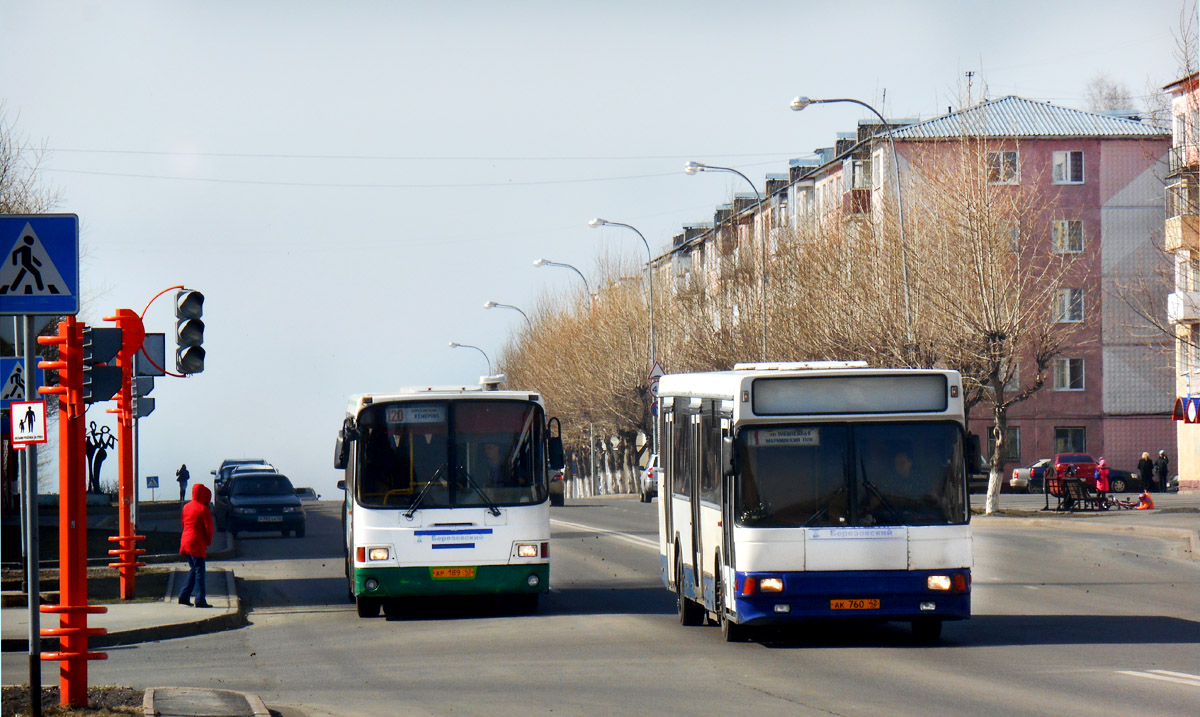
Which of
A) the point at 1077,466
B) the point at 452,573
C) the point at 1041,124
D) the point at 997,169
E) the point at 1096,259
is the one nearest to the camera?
the point at 452,573

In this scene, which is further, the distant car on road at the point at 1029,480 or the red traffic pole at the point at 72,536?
the distant car on road at the point at 1029,480

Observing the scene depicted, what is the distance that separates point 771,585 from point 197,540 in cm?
814

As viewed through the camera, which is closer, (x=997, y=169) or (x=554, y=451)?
(x=554, y=451)

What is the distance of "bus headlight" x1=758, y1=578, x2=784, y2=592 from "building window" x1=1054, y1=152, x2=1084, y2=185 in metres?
56.3

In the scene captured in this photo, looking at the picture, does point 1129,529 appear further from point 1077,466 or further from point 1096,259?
point 1096,259

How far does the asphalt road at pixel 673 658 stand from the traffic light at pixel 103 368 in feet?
8.33

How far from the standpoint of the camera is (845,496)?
1352 centimetres

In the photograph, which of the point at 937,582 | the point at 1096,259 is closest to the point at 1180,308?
the point at 1096,259

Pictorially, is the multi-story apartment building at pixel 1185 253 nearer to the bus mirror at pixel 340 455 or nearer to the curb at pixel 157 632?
the bus mirror at pixel 340 455

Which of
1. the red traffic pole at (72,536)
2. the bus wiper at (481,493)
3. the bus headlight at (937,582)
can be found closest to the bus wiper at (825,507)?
the bus headlight at (937,582)

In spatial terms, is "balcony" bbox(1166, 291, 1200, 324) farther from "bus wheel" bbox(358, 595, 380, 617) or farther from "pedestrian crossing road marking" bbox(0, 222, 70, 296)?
"pedestrian crossing road marking" bbox(0, 222, 70, 296)

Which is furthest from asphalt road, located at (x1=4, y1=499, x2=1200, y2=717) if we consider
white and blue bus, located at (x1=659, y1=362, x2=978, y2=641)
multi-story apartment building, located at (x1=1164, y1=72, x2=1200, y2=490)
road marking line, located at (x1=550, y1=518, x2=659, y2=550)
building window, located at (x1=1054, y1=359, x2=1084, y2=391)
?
building window, located at (x1=1054, y1=359, x2=1084, y2=391)

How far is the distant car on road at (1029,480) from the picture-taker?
63.0 m

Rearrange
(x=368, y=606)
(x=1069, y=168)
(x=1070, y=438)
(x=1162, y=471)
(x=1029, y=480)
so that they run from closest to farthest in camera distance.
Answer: (x=368, y=606)
(x=1162, y=471)
(x=1029, y=480)
(x=1069, y=168)
(x=1070, y=438)
